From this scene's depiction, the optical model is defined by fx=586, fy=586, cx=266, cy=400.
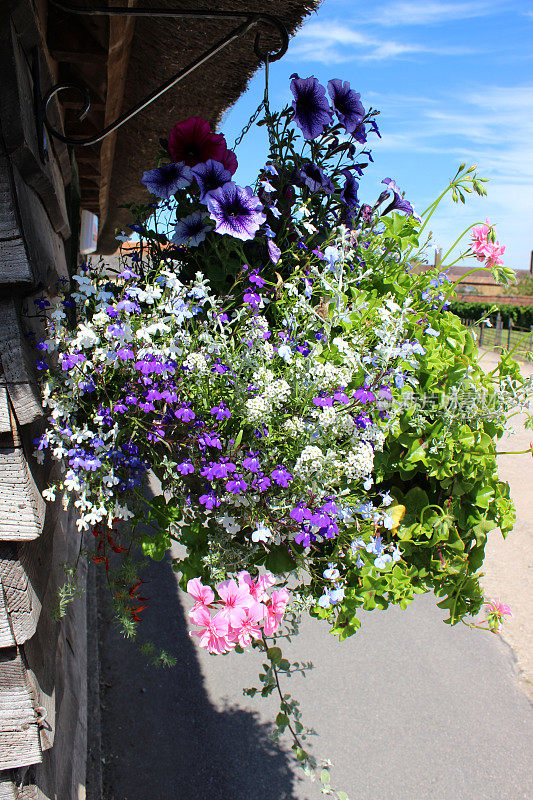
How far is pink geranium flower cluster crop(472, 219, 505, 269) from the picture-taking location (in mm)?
1582

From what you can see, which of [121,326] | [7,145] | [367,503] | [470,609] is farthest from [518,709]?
[7,145]

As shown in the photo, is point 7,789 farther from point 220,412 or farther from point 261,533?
point 220,412

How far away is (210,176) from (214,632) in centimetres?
101

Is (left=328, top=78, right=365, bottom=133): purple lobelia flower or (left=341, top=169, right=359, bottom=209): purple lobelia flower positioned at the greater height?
(left=328, top=78, right=365, bottom=133): purple lobelia flower

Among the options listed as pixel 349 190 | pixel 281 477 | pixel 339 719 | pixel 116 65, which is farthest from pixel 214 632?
pixel 339 719

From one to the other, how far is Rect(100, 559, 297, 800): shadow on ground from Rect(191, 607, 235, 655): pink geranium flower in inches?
95.9

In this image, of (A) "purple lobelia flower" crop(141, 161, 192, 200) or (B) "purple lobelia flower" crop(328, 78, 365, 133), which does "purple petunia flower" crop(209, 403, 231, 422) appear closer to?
(A) "purple lobelia flower" crop(141, 161, 192, 200)

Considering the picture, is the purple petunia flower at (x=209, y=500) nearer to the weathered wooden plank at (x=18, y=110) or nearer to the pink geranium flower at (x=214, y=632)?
the pink geranium flower at (x=214, y=632)

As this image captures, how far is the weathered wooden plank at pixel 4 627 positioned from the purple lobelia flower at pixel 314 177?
4.03 feet

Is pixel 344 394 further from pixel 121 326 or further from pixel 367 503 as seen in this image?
pixel 121 326

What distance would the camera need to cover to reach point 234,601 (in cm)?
127

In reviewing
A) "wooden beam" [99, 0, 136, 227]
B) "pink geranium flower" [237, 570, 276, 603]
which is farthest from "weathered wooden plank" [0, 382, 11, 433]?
"wooden beam" [99, 0, 136, 227]

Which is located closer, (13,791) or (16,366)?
(16,366)

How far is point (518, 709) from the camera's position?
4129mm
